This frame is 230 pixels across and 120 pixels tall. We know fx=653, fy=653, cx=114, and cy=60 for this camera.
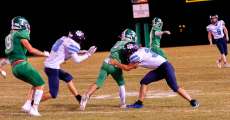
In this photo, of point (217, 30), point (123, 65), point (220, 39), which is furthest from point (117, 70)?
point (217, 30)

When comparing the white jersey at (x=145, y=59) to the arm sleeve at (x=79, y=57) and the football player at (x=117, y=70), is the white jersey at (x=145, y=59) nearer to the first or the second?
the football player at (x=117, y=70)

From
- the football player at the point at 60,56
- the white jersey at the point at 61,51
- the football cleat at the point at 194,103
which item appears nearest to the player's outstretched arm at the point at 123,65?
the football player at the point at 60,56

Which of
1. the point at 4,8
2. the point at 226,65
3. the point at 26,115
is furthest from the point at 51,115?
the point at 4,8

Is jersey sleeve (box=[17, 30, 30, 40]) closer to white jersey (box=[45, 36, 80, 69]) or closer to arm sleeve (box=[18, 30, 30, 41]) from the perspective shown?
arm sleeve (box=[18, 30, 30, 41])

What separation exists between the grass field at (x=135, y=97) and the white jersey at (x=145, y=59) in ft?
3.00

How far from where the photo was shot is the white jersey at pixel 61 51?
13159 mm

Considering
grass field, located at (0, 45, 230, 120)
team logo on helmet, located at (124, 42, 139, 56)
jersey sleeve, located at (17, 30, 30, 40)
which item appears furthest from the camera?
team logo on helmet, located at (124, 42, 139, 56)

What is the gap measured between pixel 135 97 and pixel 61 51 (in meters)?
3.23

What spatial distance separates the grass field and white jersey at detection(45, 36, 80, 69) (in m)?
1.00

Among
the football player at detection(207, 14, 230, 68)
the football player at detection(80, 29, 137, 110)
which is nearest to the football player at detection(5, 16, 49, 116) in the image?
the football player at detection(80, 29, 137, 110)

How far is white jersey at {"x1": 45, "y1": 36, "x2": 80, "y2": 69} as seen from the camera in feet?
43.2

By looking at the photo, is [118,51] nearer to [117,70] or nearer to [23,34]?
[117,70]

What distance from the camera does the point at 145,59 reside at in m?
13.4

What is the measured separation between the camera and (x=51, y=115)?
12766mm
